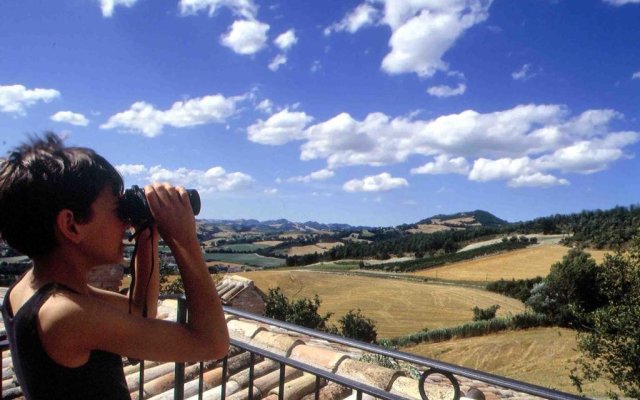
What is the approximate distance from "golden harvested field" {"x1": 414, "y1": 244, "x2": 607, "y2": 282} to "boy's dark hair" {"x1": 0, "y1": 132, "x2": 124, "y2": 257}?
6230cm

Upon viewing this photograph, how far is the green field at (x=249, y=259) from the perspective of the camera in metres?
71.5

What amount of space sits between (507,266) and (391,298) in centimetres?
1877

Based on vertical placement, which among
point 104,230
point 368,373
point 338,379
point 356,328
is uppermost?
point 104,230

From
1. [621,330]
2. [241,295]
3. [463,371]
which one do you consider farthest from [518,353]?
[463,371]

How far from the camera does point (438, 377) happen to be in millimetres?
6582

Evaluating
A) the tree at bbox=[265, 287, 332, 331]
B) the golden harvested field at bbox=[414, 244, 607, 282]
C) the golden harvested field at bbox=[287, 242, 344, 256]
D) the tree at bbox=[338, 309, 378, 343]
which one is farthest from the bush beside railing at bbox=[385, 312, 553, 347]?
the golden harvested field at bbox=[287, 242, 344, 256]

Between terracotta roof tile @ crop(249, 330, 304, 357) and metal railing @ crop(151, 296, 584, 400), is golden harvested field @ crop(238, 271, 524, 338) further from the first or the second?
metal railing @ crop(151, 296, 584, 400)

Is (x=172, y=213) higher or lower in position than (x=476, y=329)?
higher

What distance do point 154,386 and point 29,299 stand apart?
3.03 m

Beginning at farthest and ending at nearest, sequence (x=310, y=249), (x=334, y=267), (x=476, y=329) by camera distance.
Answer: (x=310, y=249)
(x=334, y=267)
(x=476, y=329)

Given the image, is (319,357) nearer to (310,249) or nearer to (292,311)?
(292,311)

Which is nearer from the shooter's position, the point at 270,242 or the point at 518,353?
the point at 518,353

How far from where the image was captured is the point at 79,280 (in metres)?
1.35

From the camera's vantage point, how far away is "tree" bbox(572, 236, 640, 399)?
15859 millimetres
